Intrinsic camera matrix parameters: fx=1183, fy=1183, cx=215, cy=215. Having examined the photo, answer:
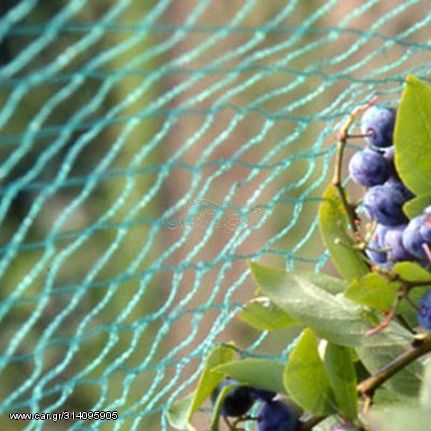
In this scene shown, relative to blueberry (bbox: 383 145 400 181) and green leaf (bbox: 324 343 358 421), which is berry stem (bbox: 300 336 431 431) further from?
blueberry (bbox: 383 145 400 181)

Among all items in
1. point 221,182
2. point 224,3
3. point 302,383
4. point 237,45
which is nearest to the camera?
point 302,383

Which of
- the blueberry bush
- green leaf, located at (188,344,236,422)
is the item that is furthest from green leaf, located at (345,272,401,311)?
green leaf, located at (188,344,236,422)

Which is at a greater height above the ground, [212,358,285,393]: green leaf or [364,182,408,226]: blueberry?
[364,182,408,226]: blueberry

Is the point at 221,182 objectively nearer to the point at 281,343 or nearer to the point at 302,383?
the point at 281,343

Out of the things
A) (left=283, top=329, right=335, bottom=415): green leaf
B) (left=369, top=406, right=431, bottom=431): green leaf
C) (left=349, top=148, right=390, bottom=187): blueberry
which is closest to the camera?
(left=369, top=406, right=431, bottom=431): green leaf

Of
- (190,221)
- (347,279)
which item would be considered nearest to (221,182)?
(190,221)

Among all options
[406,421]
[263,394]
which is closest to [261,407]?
[263,394]

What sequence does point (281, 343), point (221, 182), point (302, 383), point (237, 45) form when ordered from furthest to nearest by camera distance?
1. point (237, 45)
2. point (221, 182)
3. point (281, 343)
4. point (302, 383)
